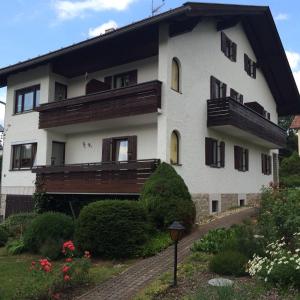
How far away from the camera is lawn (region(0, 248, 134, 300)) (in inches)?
359

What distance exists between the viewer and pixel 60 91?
2202 centimetres

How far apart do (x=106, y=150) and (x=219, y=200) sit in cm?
580

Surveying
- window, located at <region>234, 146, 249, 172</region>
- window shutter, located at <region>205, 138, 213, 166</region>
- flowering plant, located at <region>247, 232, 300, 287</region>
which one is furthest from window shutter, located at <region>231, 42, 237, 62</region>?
flowering plant, located at <region>247, 232, 300, 287</region>

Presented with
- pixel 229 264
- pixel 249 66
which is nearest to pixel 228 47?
pixel 249 66

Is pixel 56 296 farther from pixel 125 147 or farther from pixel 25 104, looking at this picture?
pixel 25 104

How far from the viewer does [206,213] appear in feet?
61.2

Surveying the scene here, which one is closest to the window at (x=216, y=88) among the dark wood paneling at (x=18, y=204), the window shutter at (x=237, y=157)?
the window shutter at (x=237, y=157)

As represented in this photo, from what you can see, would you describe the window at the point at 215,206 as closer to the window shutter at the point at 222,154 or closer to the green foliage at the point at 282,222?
the window shutter at the point at 222,154

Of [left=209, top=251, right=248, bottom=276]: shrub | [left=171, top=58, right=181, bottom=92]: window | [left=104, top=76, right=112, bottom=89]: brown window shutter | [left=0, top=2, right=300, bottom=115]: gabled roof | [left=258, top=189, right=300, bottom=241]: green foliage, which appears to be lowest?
[left=209, top=251, right=248, bottom=276]: shrub

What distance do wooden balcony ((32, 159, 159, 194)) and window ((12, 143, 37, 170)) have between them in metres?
1.63

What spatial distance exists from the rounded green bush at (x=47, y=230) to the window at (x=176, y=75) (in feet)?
23.0

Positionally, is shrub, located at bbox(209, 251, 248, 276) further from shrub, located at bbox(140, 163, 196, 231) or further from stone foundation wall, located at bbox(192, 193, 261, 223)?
stone foundation wall, located at bbox(192, 193, 261, 223)

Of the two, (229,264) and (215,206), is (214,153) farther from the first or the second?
(229,264)

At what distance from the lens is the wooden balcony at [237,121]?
61.7 ft
